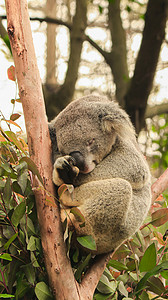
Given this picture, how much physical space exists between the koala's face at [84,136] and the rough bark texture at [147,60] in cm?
235

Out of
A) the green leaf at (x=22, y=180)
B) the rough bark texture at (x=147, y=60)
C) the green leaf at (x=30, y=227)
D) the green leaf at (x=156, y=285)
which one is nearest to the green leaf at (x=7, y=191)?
the green leaf at (x=22, y=180)

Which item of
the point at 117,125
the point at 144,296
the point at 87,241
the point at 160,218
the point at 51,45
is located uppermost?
the point at 51,45

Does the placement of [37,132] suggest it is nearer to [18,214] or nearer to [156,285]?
[18,214]

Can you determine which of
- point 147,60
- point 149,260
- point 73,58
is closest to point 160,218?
point 149,260

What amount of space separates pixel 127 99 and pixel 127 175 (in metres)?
2.91

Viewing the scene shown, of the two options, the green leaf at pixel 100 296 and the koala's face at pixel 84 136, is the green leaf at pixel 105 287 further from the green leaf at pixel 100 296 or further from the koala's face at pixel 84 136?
the koala's face at pixel 84 136

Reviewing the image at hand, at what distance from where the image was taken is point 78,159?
1.77 metres

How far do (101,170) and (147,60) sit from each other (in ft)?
8.88

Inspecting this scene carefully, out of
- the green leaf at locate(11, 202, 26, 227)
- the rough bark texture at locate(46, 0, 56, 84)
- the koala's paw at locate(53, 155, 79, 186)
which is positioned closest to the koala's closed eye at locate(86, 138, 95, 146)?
the koala's paw at locate(53, 155, 79, 186)

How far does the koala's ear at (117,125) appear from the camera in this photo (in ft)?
6.43

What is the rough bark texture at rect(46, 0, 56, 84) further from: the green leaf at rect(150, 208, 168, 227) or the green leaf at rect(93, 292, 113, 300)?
the green leaf at rect(93, 292, 113, 300)

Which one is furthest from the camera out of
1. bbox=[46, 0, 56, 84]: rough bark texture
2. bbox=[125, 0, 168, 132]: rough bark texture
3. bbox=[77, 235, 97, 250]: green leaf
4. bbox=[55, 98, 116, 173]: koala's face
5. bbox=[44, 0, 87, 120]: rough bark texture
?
bbox=[46, 0, 56, 84]: rough bark texture

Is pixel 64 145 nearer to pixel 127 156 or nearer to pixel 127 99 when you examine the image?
pixel 127 156

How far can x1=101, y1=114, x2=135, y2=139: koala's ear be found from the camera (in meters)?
1.96
